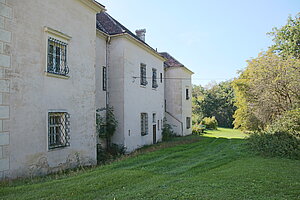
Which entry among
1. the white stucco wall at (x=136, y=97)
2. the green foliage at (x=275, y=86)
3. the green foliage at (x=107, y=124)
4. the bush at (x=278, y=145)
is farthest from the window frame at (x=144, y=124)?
the green foliage at (x=275, y=86)

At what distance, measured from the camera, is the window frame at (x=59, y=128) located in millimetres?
8219

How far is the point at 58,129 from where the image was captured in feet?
28.7

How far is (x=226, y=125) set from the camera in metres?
47.4

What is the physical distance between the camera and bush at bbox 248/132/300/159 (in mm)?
10197

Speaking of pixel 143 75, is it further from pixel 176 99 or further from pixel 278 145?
pixel 278 145

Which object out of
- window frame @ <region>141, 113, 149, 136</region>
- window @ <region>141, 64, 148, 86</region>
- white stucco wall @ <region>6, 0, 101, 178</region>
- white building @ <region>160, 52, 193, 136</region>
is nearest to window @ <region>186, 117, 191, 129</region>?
white building @ <region>160, 52, 193, 136</region>

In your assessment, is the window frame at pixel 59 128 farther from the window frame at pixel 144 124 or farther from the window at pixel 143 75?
the window at pixel 143 75

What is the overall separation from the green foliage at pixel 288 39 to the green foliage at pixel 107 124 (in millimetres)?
19616

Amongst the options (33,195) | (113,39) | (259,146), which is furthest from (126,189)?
(113,39)

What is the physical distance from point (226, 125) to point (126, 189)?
148 feet

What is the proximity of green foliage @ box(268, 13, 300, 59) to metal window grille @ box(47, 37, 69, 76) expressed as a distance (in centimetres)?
2258

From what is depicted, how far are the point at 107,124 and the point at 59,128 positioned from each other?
462 cm

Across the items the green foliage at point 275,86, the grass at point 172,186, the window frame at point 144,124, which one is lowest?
the grass at point 172,186

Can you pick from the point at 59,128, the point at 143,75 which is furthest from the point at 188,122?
the point at 59,128
